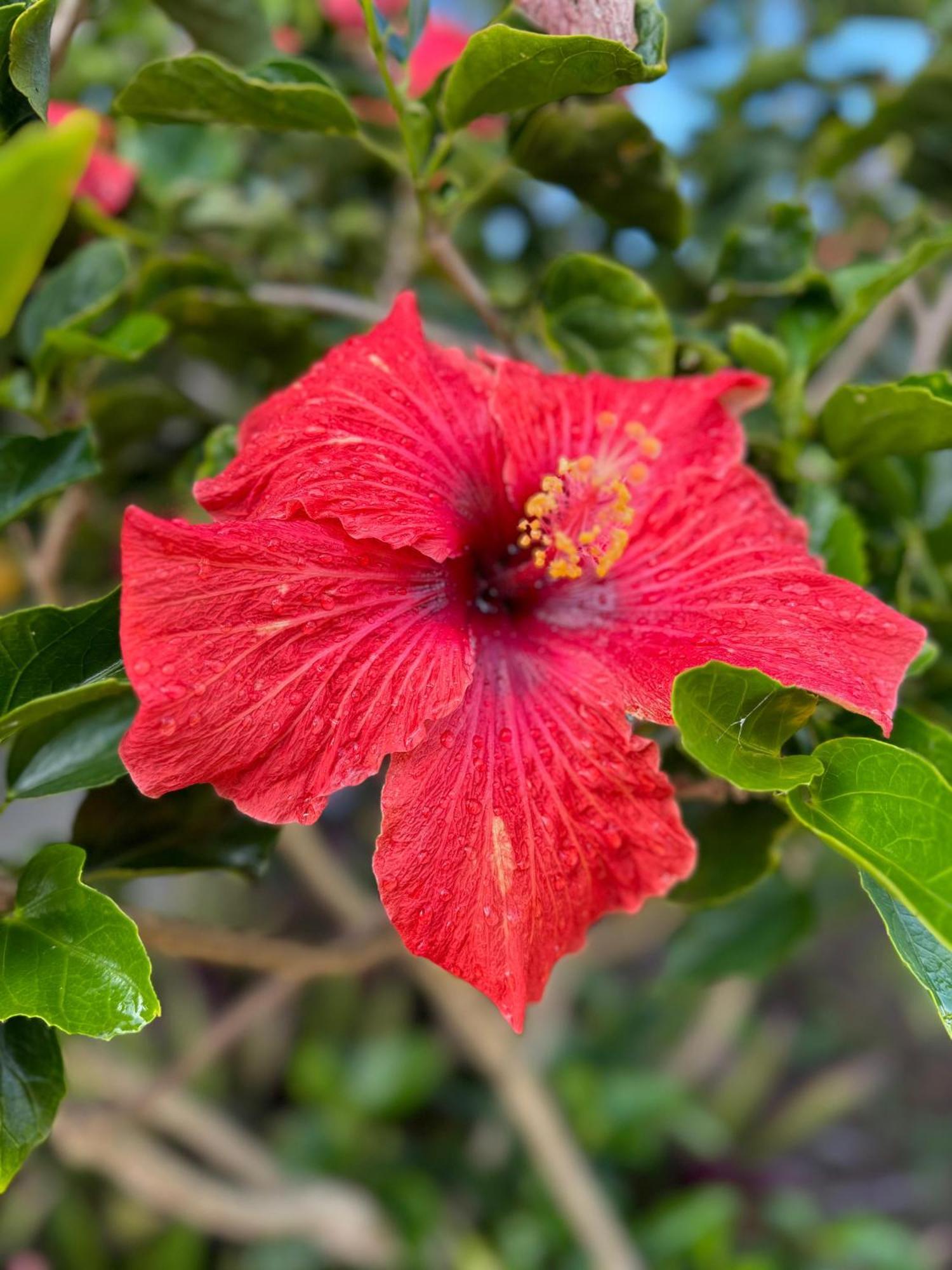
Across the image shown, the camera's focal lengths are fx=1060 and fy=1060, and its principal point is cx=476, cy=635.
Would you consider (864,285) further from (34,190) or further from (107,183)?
(107,183)

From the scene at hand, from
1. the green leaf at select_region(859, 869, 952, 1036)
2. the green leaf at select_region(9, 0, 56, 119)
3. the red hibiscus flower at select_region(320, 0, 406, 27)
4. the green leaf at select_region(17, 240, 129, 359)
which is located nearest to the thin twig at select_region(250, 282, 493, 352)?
the green leaf at select_region(17, 240, 129, 359)

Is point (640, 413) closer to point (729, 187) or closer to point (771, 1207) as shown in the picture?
point (729, 187)

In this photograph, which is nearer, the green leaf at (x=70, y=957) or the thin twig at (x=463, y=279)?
the green leaf at (x=70, y=957)

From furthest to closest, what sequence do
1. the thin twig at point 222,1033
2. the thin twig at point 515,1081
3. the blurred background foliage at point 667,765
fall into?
the thin twig at point 515,1081, the thin twig at point 222,1033, the blurred background foliage at point 667,765

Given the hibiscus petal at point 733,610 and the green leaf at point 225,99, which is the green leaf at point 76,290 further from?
the hibiscus petal at point 733,610

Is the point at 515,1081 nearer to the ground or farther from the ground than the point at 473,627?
nearer to the ground

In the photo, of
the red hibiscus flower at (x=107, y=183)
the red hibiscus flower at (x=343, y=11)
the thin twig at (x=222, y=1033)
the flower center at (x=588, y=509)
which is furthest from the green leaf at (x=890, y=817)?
the red hibiscus flower at (x=343, y=11)

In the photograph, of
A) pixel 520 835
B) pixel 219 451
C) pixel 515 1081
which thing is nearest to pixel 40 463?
pixel 219 451
